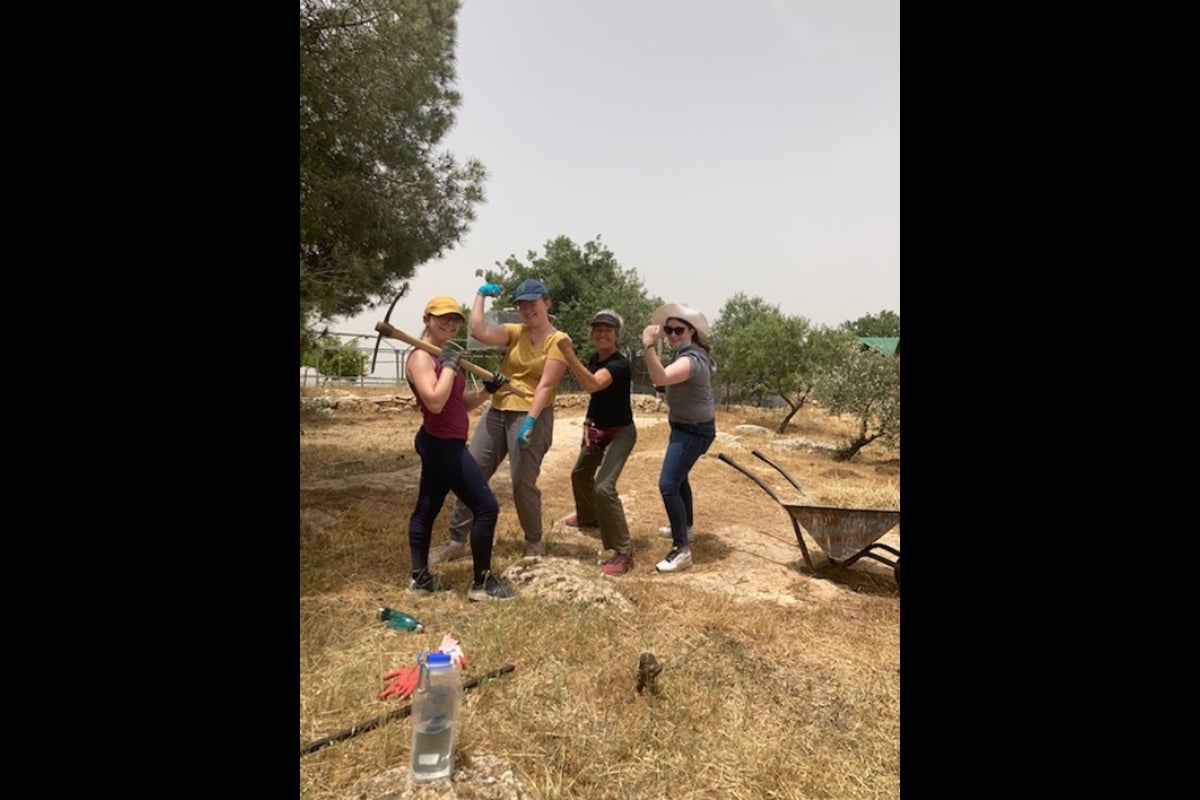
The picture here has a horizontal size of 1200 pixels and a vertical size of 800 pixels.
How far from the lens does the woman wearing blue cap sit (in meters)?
4.10

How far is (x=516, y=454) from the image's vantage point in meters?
4.21

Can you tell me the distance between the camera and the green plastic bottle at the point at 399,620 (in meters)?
3.18

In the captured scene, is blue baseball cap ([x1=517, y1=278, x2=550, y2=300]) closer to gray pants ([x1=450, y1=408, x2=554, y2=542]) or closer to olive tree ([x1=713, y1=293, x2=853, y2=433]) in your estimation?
gray pants ([x1=450, y1=408, x2=554, y2=542])

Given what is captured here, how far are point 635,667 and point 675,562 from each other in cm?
175

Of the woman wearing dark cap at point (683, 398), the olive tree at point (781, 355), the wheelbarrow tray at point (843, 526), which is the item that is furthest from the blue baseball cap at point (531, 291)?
the olive tree at point (781, 355)

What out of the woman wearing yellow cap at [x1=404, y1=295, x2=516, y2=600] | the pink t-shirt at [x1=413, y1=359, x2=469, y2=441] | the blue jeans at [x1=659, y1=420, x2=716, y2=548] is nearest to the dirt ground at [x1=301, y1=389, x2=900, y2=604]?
the blue jeans at [x1=659, y1=420, x2=716, y2=548]

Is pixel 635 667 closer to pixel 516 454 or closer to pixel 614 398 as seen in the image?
pixel 516 454

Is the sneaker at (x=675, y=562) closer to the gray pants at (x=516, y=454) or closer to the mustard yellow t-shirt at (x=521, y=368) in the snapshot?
the gray pants at (x=516, y=454)

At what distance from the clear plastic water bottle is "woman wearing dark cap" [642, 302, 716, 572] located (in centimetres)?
256

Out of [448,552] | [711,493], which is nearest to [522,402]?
[448,552]

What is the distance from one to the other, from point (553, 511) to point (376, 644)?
140 inches
